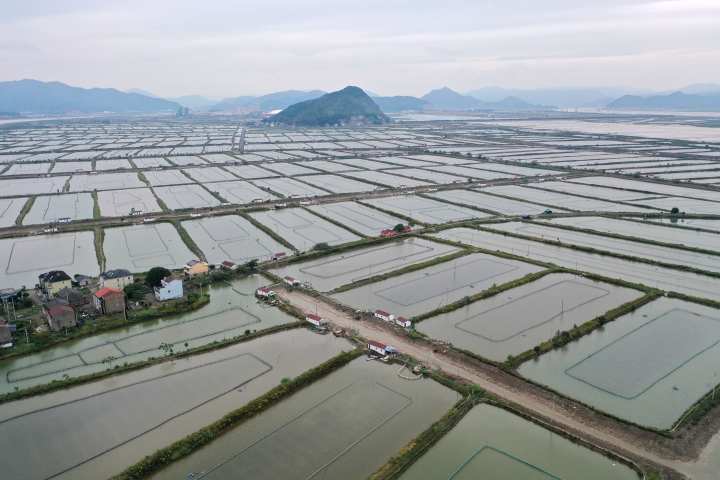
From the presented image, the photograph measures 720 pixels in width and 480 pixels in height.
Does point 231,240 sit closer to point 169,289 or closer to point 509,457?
point 169,289

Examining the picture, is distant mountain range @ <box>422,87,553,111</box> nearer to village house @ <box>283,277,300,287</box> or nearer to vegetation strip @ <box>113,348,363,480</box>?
village house @ <box>283,277,300,287</box>

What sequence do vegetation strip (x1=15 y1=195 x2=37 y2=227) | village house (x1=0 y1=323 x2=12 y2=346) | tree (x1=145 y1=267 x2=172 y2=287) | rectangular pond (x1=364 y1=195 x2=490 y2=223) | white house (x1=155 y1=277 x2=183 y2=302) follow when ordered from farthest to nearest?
rectangular pond (x1=364 y1=195 x2=490 y2=223) < vegetation strip (x1=15 y1=195 x2=37 y2=227) < tree (x1=145 y1=267 x2=172 y2=287) < white house (x1=155 y1=277 x2=183 y2=302) < village house (x1=0 y1=323 x2=12 y2=346)

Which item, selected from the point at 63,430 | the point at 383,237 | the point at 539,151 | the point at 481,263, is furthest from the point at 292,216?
the point at 539,151

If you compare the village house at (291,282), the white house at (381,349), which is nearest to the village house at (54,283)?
the village house at (291,282)

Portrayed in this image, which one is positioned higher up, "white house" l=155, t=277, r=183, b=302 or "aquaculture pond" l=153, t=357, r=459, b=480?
"white house" l=155, t=277, r=183, b=302

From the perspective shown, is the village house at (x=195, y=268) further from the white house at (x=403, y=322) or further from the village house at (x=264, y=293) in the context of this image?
the white house at (x=403, y=322)

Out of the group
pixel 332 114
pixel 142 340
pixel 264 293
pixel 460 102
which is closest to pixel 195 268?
pixel 264 293

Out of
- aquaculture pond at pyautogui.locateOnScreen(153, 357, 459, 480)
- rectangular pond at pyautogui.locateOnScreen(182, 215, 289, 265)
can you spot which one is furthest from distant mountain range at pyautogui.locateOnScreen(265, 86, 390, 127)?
aquaculture pond at pyautogui.locateOnScreen(153, 357, 459, 480)
